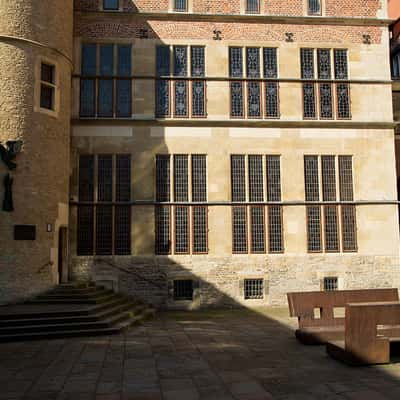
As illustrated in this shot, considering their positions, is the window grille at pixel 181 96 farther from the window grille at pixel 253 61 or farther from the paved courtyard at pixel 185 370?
the paved courtyard at pixel 185 370

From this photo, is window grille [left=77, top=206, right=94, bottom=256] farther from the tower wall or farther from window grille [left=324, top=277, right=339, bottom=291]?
window grille [left=324, top=277, right=339, bottom=291]

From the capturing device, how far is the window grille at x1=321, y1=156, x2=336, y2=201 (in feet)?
60.3

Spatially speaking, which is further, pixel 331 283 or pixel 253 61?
pixel 253 61

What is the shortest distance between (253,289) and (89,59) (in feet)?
35.0

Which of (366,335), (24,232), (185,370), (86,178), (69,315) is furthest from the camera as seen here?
(86,178)

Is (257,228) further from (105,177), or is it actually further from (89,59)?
(89,59)

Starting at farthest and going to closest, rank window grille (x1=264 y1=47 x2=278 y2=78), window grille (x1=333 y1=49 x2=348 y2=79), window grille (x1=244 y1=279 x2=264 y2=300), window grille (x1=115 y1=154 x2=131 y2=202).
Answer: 1. window grille (x1=333 y1=49 x2=348 y2=79)
2. window grille (x1=264 y1=47 x2=278 y2=78)
3. window grille (x1=115 y1=154 x2=131 y2=202)
4. window grille (x1=244 y1=279 x2=264 y2=300)

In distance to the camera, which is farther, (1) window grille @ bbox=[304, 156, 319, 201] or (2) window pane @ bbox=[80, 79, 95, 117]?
(1) window grille @ bbox=[304, 156, 319, 201]

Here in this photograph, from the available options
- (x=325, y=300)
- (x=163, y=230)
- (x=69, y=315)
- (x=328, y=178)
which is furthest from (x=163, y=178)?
(x=325, y=300)

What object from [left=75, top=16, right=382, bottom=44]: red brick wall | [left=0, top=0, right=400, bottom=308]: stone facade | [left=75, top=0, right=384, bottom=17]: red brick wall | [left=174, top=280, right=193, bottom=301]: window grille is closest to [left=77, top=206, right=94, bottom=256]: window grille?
[left=0, top=0, right=400, bottom=308]: stone facade

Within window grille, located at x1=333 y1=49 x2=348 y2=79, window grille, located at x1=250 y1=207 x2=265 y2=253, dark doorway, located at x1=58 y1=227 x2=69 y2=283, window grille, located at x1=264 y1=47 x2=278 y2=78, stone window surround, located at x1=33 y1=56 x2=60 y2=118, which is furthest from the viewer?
window grille, located at x1=333 y1=49 x2=348 y2=79

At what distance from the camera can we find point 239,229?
17969 mm

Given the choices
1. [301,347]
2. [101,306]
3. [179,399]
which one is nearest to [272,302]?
[101,306]

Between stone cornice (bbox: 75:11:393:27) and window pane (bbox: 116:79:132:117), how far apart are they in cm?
260
